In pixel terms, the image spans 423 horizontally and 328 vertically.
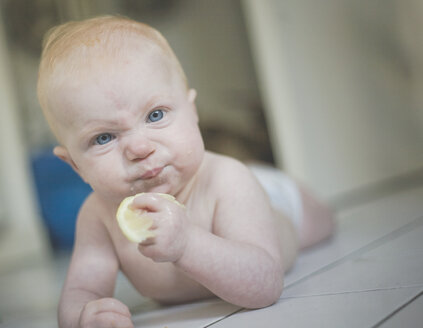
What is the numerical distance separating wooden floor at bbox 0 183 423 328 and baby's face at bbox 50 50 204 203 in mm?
216

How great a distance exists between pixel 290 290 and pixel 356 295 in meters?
0.15

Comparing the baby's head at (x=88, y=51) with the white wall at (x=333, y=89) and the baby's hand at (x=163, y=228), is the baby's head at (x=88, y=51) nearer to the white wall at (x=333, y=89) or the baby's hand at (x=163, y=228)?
the baby's hand at (x=163, y=228)

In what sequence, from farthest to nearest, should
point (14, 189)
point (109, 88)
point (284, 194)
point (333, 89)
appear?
point (14, 189)
point (333, 89)
point (284, 194)
point (109, 88)

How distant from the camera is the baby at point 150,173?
2.27 ft

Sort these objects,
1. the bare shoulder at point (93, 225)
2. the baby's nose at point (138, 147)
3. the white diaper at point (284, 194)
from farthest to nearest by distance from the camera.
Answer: the white diaper at point (284, 194), the bare shoulder at point (93, 225), the baby's nose at point (138, 147)

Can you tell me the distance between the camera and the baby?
0.69 metres

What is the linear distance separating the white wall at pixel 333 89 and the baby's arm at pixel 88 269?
4.65 feet

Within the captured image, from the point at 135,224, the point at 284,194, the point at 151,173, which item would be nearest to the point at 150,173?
the point at 151,173

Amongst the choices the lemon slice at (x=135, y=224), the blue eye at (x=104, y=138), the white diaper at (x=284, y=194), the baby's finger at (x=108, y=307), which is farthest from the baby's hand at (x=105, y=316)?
the white diaper at (x=284, y=194)

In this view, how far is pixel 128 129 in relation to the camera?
75 cm

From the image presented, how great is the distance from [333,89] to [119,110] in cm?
184

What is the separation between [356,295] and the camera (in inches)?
27.8

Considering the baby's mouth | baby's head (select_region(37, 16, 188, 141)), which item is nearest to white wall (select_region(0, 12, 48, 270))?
baby's head (select_region(37, 16, 188, 141))

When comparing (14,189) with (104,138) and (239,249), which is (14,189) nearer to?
(104,138)
